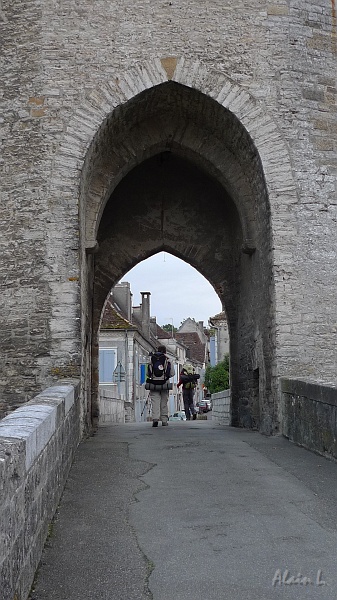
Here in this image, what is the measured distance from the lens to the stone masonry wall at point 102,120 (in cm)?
785

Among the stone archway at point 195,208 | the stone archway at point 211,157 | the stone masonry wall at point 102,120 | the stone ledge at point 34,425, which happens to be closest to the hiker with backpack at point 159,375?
the stone archway at point 211,157

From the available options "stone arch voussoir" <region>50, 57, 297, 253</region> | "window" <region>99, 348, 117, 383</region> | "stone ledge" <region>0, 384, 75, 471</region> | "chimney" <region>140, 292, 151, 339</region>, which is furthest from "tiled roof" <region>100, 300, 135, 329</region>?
"stone ledge" <region>0, 384, 75, 471</region>

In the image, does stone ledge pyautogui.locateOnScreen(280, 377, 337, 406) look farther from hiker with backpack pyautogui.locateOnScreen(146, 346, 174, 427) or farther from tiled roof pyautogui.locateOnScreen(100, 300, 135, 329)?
tiled roof pyautogui.locateOnScreen(100, 300, 135, 329)

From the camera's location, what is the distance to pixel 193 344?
55.5 metres

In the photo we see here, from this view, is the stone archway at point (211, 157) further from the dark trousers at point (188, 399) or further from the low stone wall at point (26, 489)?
the low stone wall at point (26, 489)

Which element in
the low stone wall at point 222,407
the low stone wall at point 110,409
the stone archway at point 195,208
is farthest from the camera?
the low stone wall at point 110,409

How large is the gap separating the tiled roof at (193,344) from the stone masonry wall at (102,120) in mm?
44926

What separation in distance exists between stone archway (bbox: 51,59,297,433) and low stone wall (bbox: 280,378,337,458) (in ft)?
1.88

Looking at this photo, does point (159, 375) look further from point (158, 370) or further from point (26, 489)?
point (26, 489)

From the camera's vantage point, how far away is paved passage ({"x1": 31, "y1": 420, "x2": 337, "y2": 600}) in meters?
2.81

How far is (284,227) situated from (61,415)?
177 inches

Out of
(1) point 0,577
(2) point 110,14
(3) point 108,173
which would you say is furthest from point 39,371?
(1) point 0,577

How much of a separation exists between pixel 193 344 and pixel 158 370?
45912 mm

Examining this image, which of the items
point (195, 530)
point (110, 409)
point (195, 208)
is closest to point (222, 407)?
point (110, 409)
